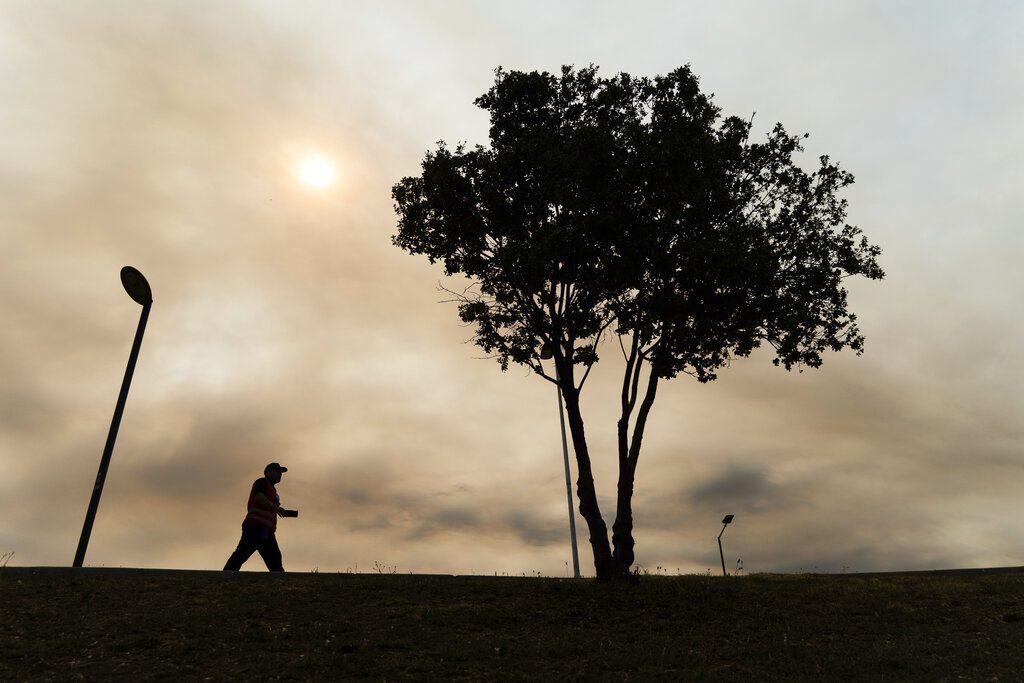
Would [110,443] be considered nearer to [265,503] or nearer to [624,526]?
[265,503]

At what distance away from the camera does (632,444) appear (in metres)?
19.0

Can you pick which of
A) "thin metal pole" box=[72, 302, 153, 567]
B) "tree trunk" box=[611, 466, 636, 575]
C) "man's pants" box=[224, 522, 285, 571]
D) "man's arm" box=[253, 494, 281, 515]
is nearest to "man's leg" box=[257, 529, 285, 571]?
"man's pants" box=[224, 522, 285, 571]

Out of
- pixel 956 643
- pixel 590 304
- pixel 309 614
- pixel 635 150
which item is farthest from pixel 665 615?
pixel 635 150

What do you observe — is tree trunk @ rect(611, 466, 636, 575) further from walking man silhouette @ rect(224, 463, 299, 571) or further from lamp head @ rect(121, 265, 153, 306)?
lamp head @ rect(121, 265, 153, 306)

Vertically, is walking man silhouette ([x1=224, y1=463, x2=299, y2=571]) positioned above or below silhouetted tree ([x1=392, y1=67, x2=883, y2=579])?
below

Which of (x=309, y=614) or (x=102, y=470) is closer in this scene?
(x=309, y=614)

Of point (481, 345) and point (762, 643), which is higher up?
point (481, 345)

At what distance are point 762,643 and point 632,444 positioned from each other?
22.7ft

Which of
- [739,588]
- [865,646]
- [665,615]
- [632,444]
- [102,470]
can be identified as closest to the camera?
[865,646]

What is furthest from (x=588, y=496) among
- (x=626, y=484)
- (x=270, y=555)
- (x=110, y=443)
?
(x=110, y=443)

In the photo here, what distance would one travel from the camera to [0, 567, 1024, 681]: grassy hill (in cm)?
1041

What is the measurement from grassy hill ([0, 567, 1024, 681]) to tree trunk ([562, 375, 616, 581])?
3.05 ft

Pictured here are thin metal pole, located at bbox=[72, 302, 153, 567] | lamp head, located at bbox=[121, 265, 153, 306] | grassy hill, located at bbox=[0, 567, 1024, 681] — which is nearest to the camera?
grassy hill, located at bbox=[0, 567, 1024, 681]

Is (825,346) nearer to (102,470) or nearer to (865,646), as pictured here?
(865,646)
